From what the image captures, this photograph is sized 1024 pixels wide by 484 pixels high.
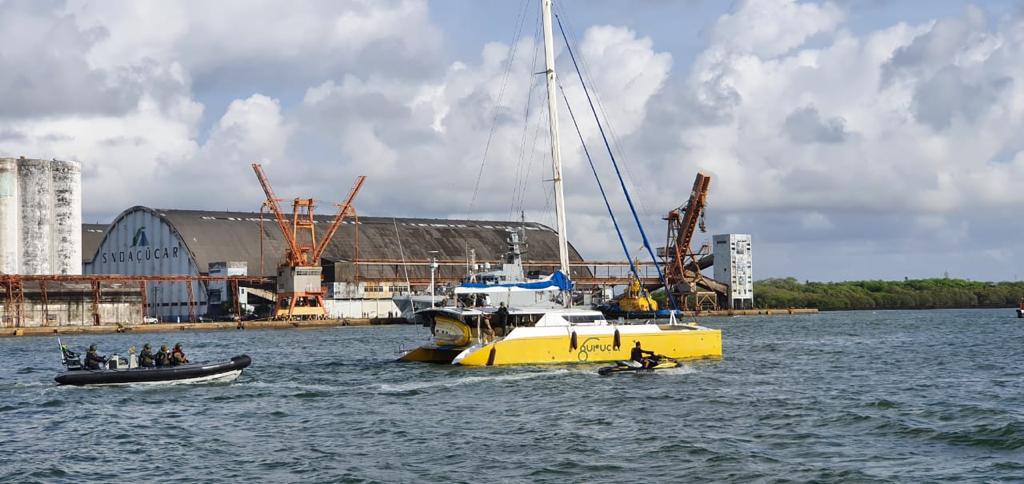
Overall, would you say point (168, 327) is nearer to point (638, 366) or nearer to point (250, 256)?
point (250, 256)

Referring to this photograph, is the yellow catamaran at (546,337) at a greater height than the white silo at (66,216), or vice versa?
the white silo at (66,216)

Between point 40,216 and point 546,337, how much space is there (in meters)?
94.7

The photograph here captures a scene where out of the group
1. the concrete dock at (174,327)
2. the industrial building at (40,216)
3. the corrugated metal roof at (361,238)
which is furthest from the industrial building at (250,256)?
the industrial building at (40,216)

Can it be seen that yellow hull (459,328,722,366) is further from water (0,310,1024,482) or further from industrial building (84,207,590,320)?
industrial building (84,207,590,320)

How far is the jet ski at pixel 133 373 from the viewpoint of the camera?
4117 centimetres

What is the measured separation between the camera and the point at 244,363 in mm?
43656

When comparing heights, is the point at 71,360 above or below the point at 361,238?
below

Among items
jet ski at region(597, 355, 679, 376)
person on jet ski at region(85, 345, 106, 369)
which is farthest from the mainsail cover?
person on jet ski at region(85, 345, 106, 369)

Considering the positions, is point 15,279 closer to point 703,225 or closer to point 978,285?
point 703,225

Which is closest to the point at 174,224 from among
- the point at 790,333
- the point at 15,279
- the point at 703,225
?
the point at 15,279

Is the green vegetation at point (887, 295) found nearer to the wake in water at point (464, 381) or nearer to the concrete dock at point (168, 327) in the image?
the concrete dock at point (168, 327)

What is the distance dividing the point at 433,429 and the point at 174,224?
10166 cm

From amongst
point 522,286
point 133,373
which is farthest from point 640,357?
point 133,373

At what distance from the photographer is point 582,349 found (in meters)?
46.5
